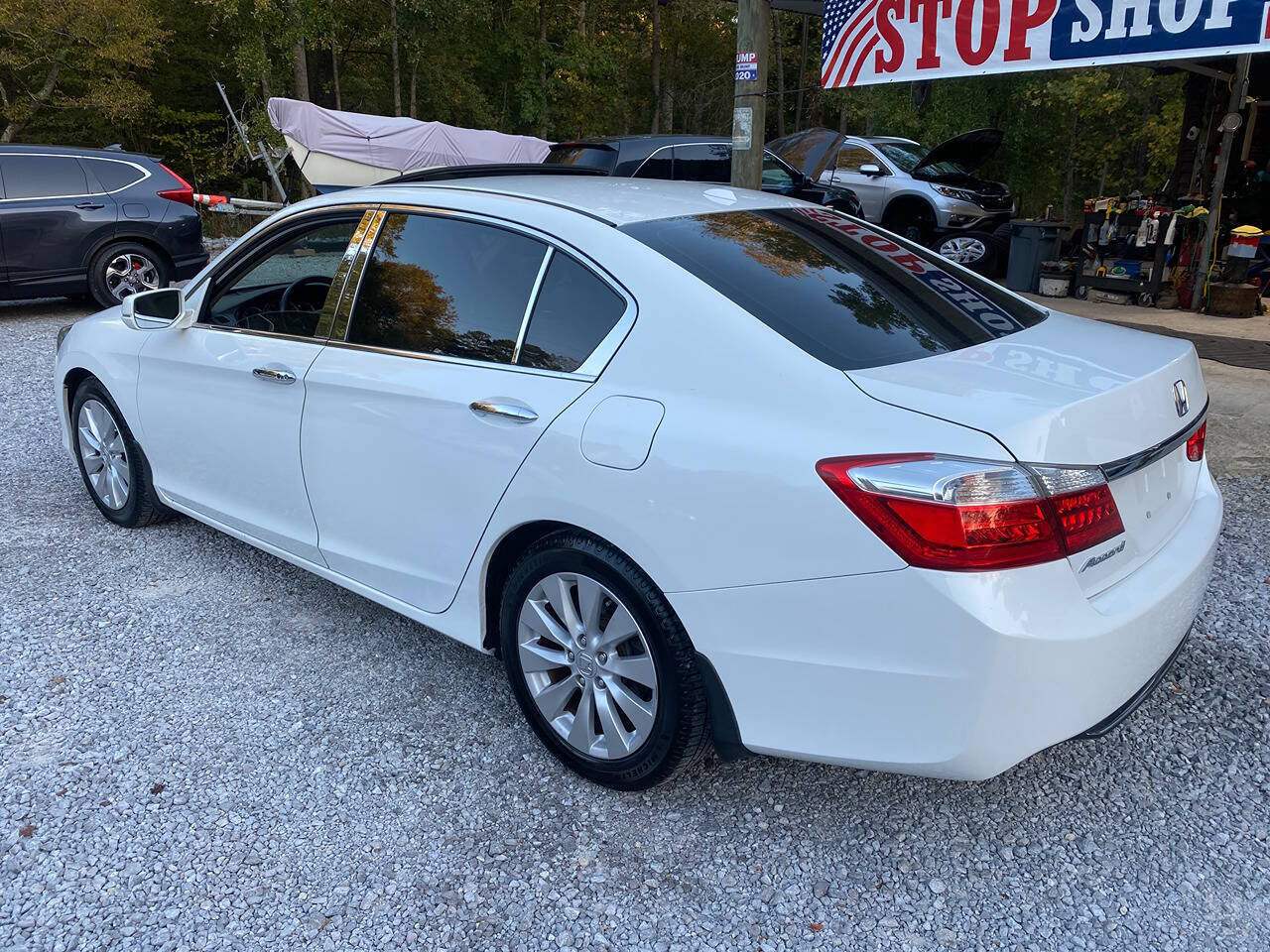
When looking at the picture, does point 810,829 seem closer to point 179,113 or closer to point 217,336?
point 217,336

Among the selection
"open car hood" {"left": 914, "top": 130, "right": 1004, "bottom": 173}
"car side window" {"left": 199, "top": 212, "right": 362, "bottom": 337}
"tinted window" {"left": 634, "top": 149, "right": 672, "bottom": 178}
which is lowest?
"car side window" {"left": 199, "top": 212, "right": 362, "bottom": 337}

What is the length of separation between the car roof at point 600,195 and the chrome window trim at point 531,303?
0.17 m

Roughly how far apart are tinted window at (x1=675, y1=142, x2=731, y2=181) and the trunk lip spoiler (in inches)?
336

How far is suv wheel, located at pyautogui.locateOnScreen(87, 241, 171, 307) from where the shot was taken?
10000mm

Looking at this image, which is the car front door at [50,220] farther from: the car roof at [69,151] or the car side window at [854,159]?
the car side window at [854,159]

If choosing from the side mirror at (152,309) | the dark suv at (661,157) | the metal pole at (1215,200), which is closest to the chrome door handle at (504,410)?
the side mirror at (152,309)

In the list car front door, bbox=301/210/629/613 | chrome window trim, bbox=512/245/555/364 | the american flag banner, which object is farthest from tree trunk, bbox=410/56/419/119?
chrome window trim, bbox=512/245/555/364

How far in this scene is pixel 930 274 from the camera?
3090mm

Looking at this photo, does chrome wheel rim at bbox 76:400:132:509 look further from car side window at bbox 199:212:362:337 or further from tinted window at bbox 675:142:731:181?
tinted window at bbox 675:142:731:181

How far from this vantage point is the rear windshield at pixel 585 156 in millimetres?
10188

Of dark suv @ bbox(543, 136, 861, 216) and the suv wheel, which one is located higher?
dark suv @ bbox(543, 136, 861, 216)

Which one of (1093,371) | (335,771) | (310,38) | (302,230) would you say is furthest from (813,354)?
(310,38)

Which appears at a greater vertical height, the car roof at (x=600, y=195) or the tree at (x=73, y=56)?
the tree at (x=73, y=56)

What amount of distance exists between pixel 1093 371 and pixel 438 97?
1226 inches
